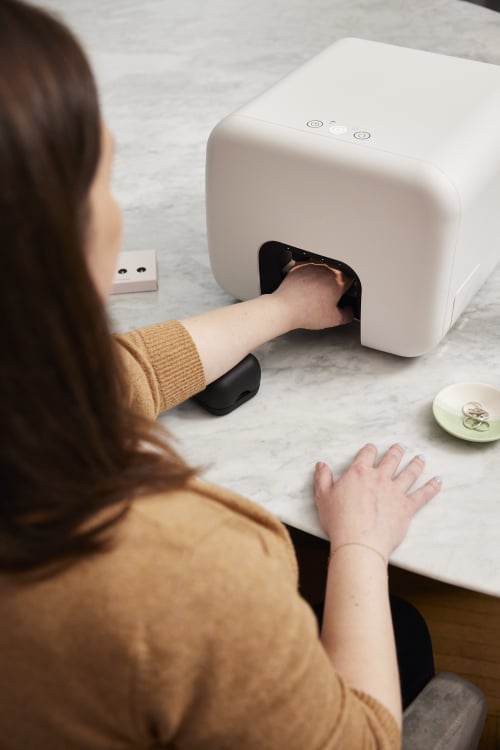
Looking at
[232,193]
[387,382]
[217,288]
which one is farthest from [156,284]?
[387,382]

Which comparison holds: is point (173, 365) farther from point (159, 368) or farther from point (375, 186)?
point (375, 186)

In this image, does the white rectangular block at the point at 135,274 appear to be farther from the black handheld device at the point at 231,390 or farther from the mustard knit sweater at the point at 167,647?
the mustard knit sweater at the point at 167,647

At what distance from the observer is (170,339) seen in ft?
3.72

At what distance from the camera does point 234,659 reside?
24.6 inches

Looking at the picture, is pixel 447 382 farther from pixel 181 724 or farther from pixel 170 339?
pixel 181 724

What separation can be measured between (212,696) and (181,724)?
4 centimetres

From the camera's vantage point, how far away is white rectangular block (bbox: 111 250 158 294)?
134cm

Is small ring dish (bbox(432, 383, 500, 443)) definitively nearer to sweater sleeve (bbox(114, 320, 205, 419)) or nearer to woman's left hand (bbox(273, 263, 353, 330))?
woman's left hand (bbox(273, 263, 353, 330))

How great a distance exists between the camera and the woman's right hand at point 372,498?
36.9 inches

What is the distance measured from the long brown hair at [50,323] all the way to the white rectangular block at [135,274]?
0.72m

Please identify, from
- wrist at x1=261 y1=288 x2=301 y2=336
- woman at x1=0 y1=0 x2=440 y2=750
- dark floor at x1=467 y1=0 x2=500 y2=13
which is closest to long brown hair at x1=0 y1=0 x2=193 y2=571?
woman at x1=0 y1=0 x2=440 y2=750

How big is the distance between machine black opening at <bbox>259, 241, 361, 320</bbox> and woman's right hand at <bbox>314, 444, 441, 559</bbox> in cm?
26

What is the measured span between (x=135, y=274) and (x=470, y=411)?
→ 1.76ft

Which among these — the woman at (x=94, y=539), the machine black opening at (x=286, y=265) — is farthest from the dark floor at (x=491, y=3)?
the woman at (x=94, y=539)
